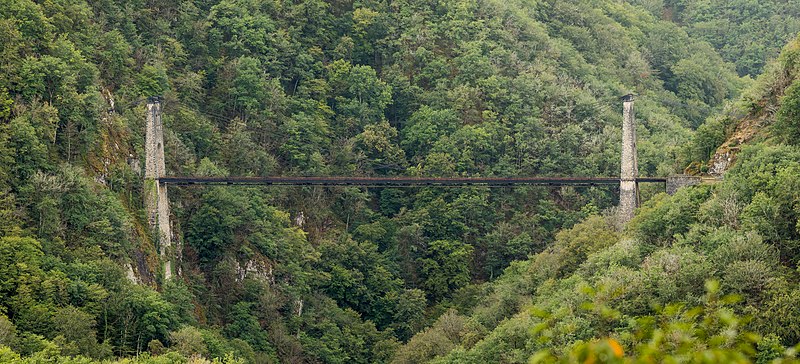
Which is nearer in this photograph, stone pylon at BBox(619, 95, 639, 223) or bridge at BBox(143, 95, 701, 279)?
bridge at BBox(143, 95, 701, 279)

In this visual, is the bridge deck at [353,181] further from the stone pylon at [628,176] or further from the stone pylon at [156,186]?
the stone pylon at [628,176]

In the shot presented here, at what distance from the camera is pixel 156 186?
48281 mm

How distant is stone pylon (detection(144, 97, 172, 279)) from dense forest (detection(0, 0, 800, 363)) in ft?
1.64

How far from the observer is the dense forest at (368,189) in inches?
1531

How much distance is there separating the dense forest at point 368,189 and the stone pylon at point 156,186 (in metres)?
0.50

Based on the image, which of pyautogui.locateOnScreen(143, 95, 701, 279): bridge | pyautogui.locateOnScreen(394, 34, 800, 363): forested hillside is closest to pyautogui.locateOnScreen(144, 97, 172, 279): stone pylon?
pyautogui.locateOnScreen(143, 95, 701, 279): bridge

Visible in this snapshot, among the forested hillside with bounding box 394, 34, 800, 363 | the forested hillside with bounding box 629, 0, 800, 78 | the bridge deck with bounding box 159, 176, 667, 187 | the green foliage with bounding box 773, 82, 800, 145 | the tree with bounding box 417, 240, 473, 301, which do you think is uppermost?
the forested hillside with bounding box 629, 0, 800, 78

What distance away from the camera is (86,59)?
49.9 metres

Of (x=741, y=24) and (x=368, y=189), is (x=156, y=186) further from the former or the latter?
(x=741, y=24)

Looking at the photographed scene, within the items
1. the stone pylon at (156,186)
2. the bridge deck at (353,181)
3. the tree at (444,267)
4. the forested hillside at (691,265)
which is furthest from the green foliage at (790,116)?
the stone pylon at (156,186)

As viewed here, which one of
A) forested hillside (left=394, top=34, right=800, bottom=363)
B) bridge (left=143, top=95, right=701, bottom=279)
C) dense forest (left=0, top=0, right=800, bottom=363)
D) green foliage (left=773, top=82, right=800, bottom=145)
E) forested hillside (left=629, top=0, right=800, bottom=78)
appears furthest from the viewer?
forested hillside (left=629, top=0, right=800, bottom=78)

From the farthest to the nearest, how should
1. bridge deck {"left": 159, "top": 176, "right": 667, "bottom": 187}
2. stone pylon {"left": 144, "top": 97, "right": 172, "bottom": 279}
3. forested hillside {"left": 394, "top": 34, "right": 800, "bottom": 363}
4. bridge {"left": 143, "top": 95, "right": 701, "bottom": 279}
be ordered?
stone pylon {"left": 144, "top": 97, "right": 172, "bottom": 279} < bridge {"left": 143, "top": 95, "right": 701, "bottom": 279} < bridge deck {"left": 159, "top": 176, "right": 667, "bottom": 187} < forested hillside {"left": 394, "top": 34, "right": 800, "bottom": 363}

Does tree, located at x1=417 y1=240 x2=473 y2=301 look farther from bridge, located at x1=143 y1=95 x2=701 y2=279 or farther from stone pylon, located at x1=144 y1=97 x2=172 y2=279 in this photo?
stone pylon, located at x1=144 y1=97 x2=172 y2=279

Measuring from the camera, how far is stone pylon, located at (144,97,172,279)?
48.2 m
